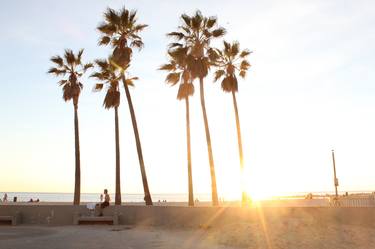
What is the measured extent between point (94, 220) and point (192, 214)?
226 inches

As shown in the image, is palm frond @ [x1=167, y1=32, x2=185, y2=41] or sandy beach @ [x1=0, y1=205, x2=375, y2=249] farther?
palm frond @ [x1=167, y1=32, x2=185, y2=41]

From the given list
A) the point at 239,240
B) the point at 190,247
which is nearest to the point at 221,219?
the point at 239,240

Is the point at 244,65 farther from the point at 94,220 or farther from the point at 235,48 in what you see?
the point at 94,220

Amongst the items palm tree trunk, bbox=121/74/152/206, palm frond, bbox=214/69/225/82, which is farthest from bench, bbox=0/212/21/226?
palm frond, bbox=214/69/225/82

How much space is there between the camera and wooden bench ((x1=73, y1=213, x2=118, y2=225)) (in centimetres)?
2405

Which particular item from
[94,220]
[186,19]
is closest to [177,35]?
[186,19]

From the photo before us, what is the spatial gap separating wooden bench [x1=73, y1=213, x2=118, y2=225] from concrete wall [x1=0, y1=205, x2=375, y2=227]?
43 cm

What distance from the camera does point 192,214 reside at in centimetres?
2212

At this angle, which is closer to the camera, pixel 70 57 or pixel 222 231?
pixel 222 231

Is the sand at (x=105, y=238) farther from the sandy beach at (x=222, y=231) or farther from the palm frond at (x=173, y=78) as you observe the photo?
the palm frond at (x=173, y=78)

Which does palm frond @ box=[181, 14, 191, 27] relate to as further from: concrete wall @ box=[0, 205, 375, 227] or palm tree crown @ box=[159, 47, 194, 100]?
concrete wall @ box=[0, 205, 375, 227]

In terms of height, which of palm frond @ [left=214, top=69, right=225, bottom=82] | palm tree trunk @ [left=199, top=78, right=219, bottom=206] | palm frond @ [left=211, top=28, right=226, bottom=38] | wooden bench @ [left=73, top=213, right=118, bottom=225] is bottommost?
wooden bench @ [left=73, top=213, right=118, bottom=225]

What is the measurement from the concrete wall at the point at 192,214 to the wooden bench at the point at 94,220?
43cm

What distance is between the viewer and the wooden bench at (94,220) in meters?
24.0
